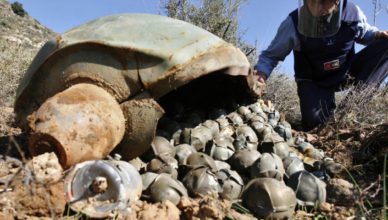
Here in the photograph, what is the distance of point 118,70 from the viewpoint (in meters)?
2.80

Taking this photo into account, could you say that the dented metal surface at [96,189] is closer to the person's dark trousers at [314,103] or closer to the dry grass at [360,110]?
the dry grass at [360,110]

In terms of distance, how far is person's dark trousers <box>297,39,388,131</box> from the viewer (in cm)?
518

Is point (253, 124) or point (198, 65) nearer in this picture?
point (198, 65)

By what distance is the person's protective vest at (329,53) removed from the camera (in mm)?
4984

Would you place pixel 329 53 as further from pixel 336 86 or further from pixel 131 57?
pixel 131 57

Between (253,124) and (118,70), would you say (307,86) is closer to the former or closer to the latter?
(253,124)

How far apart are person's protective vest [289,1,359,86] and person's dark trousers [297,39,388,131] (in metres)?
0.10

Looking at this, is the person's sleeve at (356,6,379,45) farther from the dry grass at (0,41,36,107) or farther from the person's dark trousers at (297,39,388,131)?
the dry grass at (0,41,36,107)

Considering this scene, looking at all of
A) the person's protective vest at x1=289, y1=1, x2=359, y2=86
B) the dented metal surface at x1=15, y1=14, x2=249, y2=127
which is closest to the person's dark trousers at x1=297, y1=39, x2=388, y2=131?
the person's protective vest at x1=289, y1=1, x2=359, y2=86

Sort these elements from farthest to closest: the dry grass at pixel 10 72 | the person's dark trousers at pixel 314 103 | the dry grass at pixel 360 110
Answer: the dry grass at pixel 10 72 → the person's dark trousers at pixel 314 103 → the dry grass at pixel 360 110

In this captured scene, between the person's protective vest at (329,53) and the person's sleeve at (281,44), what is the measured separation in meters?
0.06

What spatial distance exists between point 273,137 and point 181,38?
1.07 m

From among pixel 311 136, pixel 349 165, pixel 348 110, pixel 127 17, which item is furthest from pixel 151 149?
pixel 348 110

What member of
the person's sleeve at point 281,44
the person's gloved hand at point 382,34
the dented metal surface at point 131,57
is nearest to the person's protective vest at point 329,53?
the person's sleeve at point 281,44
